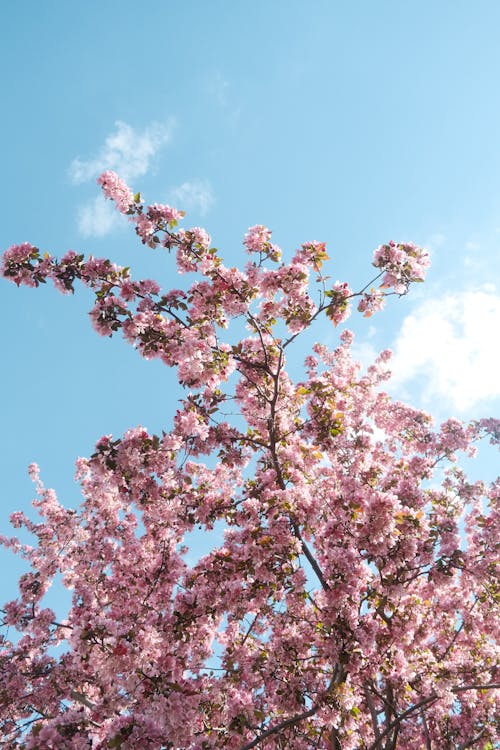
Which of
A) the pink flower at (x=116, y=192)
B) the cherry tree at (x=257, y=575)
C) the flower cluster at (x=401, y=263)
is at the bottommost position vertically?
the cherry tree at (x=257, y=575)

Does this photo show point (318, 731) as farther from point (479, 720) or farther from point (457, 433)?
point (457, 433)

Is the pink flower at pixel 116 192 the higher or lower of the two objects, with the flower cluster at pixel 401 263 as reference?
higher

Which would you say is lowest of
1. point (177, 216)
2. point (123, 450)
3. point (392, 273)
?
point (123, 450)

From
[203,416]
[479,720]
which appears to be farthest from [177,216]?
[479,720]

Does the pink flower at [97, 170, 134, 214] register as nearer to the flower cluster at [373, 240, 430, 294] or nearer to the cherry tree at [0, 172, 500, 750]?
the cherry tree at [0, 172, 500, 750]

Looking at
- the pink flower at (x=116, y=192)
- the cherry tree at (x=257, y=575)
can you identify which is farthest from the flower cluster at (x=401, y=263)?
the pink flower at (x=116, y=192)

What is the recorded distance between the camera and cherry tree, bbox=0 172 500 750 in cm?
627

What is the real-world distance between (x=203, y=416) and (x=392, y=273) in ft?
14.1

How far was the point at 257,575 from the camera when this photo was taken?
7074mm

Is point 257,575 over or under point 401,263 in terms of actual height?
under

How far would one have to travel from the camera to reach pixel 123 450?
7.14 m

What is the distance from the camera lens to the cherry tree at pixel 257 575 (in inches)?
247

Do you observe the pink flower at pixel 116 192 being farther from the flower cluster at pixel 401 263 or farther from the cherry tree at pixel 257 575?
the flower cluster at pixel 401 263

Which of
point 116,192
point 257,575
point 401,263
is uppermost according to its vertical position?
point 116,192
